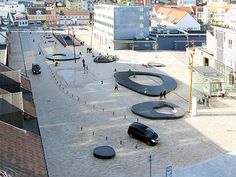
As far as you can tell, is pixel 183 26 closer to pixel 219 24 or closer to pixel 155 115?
pixel 219 24

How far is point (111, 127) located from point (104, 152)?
424cm

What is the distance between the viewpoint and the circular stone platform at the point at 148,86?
31562 mm

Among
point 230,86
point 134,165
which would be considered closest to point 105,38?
point 230,86

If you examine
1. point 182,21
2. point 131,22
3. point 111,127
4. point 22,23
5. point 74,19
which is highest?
point 74,19

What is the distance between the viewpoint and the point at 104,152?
1964 centimetres

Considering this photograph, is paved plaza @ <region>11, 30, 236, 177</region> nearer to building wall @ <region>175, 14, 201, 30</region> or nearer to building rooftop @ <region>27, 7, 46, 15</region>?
building wall @ <region>175, 14, 201, 30</region>

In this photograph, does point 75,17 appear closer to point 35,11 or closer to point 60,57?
point 35,11

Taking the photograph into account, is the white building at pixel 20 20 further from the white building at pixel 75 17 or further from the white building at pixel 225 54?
the white building at pixel 225 54

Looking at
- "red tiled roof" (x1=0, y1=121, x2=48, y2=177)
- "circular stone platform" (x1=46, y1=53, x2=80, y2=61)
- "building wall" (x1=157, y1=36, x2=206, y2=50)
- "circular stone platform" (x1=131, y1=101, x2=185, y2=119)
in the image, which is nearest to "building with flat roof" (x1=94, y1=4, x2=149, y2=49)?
"building wall" (x1=157, y1=36, x2=206, y2=50)

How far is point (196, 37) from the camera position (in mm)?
59594

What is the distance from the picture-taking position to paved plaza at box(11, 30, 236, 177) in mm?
18750

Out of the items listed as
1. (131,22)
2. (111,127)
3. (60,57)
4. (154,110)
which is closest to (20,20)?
(131,22)

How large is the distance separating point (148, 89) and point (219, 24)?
9966mm

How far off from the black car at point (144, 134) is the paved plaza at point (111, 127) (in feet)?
1.00
